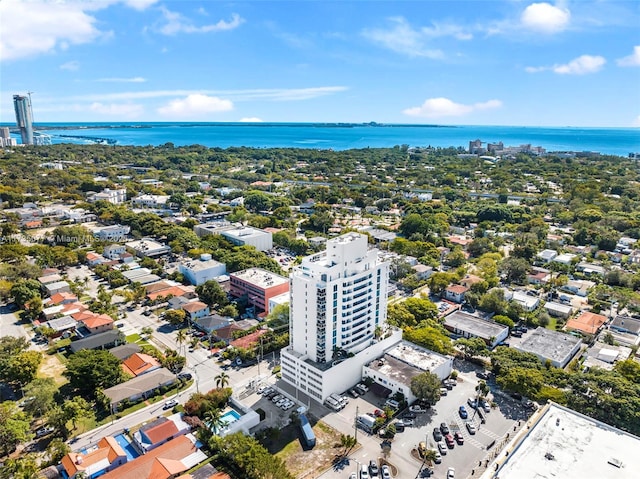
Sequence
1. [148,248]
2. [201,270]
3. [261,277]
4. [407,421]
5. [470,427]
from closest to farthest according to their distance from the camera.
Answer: [470,427] < [407,421] < [261,277] < [201,270] < [148,248]

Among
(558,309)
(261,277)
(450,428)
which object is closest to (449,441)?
(450,428)

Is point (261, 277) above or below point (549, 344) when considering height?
above

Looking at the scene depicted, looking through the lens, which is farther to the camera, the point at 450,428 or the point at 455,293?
the point at 455,293

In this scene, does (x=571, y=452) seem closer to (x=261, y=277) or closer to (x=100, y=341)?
(x=261, y=277)

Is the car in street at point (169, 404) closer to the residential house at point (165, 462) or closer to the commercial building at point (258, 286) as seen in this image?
the residential house at point (165, 462)

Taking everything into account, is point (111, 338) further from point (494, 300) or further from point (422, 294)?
point (494, 300)
